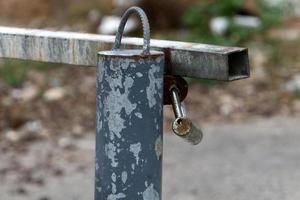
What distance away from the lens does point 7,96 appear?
590 cm

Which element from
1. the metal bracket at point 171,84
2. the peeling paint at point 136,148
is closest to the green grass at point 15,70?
the metal bracket at point 171,84

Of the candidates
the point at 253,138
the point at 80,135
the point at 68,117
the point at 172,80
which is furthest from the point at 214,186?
the point at 172,80

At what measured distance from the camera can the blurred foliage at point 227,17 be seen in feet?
21.6

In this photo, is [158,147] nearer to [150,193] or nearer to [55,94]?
[150,193]

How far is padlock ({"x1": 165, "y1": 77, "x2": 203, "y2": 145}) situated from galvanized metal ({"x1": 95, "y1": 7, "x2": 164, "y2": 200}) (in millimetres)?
63

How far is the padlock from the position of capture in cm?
207

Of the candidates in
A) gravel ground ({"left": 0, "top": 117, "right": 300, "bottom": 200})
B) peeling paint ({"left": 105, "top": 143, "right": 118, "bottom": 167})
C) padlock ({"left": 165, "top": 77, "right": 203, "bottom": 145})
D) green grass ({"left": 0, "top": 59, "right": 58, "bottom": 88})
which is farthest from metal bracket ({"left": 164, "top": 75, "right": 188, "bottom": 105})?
green grass ({"left": 0, "top": 59, "right": 58, "bottom": 88})

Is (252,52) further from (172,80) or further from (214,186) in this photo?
(172,80)

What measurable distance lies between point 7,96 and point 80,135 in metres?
1.02

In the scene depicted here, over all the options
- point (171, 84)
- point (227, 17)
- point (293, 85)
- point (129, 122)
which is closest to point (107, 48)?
point (171, 84)

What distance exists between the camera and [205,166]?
4469 millimetres

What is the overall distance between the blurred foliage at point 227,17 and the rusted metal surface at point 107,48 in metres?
4.13

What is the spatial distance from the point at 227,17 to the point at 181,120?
4788 mm

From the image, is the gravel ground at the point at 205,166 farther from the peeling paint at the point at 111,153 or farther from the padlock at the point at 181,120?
the peeling paint at the point at 111,153
